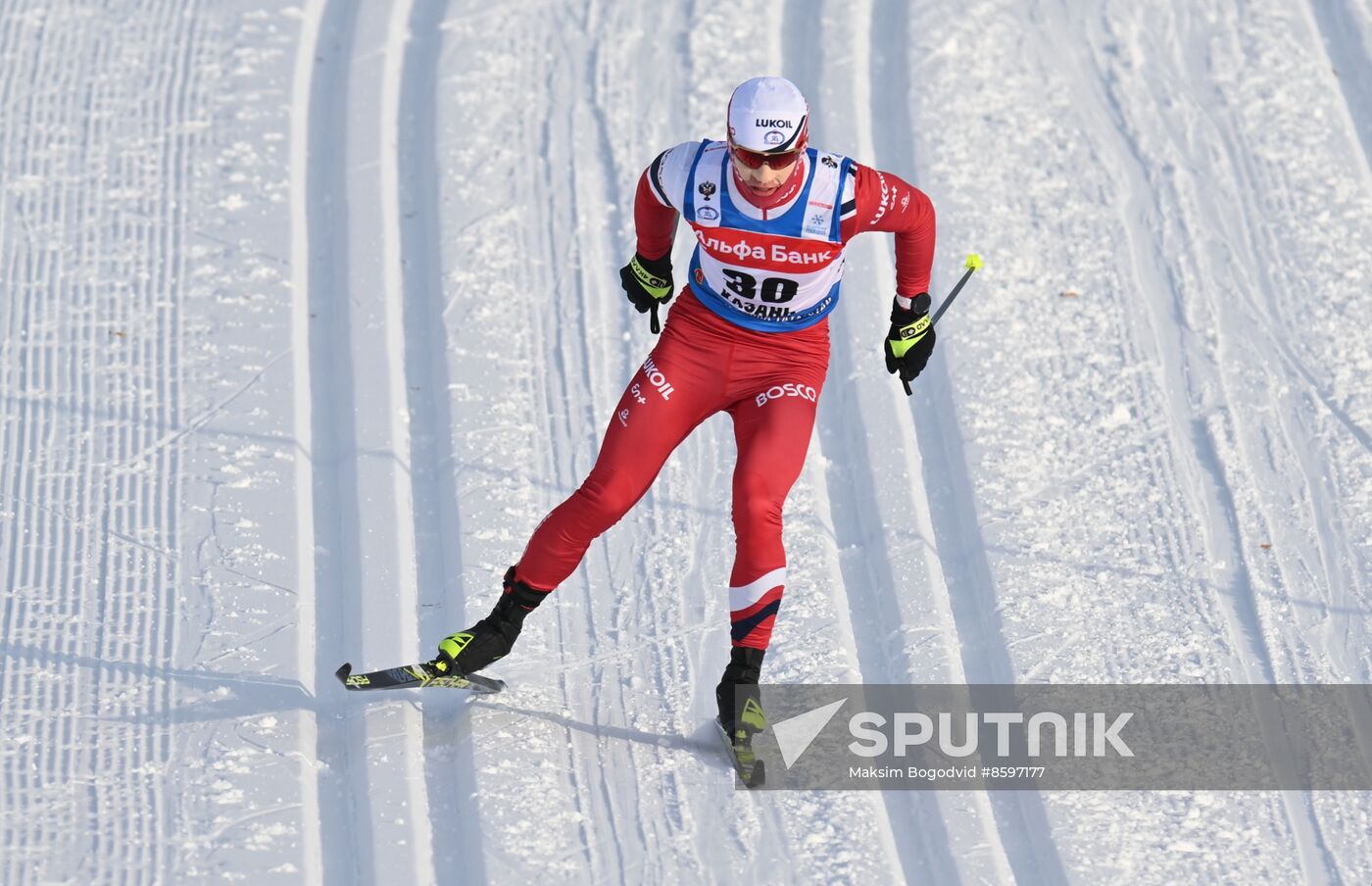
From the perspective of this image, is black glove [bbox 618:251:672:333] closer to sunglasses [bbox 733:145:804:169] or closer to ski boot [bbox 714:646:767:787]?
sunglasses [bbox 733:145:804:169]

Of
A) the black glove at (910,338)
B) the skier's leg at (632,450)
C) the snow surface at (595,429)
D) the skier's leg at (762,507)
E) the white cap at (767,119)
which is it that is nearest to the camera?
the white cap at (767,119)

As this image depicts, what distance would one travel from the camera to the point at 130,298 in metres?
6.91

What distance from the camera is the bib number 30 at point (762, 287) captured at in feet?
16.5

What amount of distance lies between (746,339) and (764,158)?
64 cm

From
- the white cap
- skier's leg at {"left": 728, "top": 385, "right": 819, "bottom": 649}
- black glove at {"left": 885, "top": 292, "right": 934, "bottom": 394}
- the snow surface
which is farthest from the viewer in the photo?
black glove at {"left": 885, "top": 292, "right": 934, "bottom": 394}

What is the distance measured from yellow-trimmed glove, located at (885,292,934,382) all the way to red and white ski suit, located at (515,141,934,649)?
0.22 ft

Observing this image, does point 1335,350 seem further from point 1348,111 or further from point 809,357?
point 809,357

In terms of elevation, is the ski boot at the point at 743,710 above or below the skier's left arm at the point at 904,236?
below

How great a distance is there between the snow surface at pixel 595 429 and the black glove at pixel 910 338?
0.95 meters

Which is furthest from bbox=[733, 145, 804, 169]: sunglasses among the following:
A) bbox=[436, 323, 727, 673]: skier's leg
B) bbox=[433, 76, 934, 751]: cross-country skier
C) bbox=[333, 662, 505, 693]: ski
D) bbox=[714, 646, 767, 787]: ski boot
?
bbox=[333, 662, 505, 693]: ski

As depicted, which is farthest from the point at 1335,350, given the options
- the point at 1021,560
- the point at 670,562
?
the point at 670,562

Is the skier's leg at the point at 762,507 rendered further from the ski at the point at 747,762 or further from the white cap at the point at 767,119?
the white cap at the point at 767,119

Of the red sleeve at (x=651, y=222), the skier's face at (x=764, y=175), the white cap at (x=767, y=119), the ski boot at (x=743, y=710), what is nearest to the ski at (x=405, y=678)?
the ski boot at (x=743, y=710)

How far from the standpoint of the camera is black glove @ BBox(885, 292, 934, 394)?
17.3 ft
